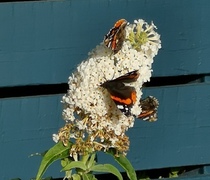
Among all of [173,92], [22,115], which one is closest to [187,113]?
[173,92]

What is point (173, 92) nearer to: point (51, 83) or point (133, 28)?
point (51, 83)

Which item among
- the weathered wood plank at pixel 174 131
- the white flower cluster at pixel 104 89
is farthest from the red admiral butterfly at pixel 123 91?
the weathered wood plank at pixel 174 131

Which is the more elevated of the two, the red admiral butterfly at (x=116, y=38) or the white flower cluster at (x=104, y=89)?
the red admiral butterfly at (x=116, y=38)

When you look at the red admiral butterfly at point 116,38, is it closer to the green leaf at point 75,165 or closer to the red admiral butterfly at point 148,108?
the red admiral butterfly at point 148,108

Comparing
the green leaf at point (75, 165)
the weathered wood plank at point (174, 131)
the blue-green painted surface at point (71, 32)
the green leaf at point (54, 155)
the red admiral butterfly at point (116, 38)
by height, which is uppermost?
the blue-green painted surface at point (71, 32)

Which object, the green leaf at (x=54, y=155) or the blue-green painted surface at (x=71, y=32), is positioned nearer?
the green leaf at (x=54, y=155)

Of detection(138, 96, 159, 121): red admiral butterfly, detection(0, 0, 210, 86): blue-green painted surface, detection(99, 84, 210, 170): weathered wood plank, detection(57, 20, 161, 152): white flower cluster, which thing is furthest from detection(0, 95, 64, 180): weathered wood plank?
detection(57, 20, 161, 152): white flower cluster

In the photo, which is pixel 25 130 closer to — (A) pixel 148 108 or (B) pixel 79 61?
(B) pixel 79 61
